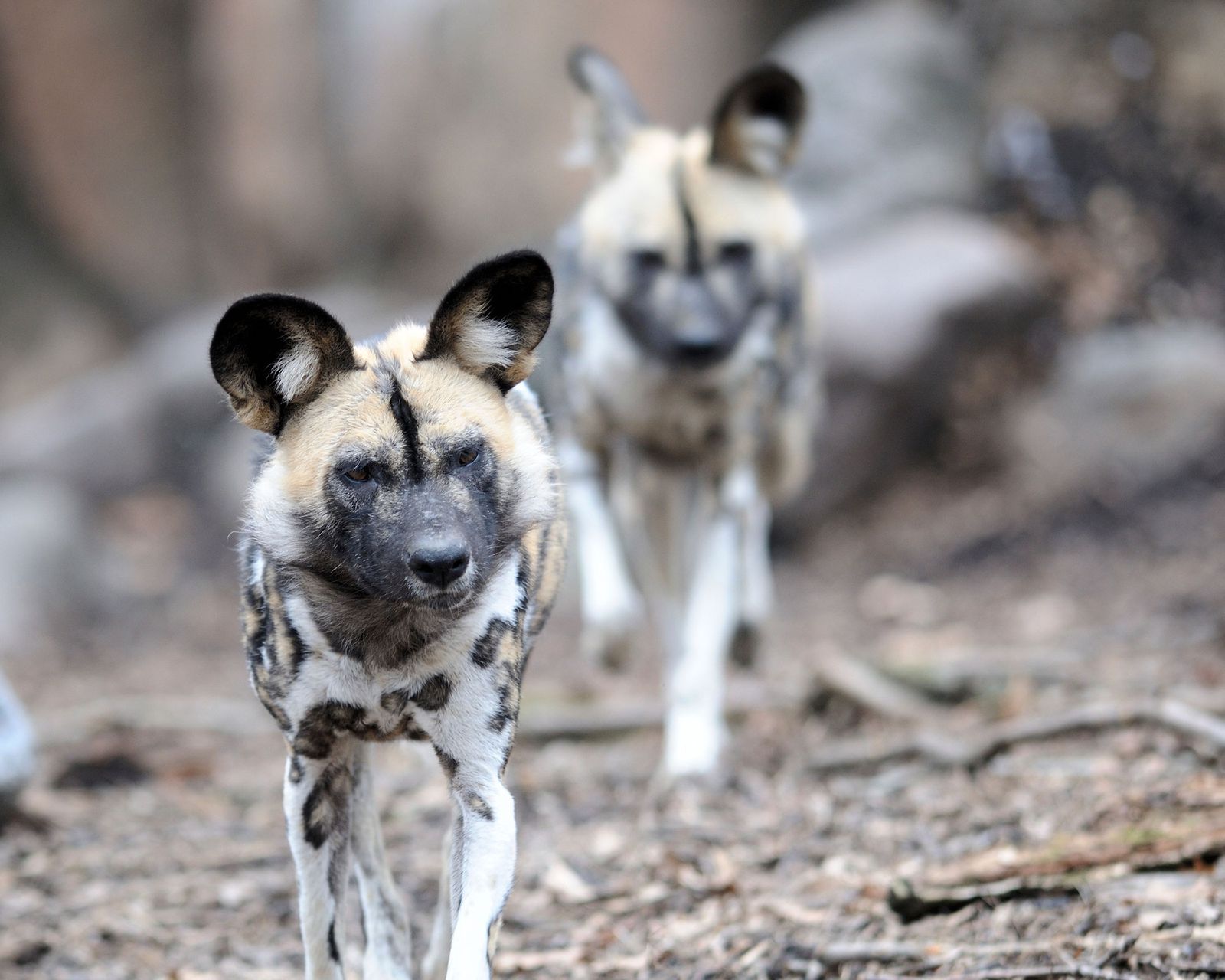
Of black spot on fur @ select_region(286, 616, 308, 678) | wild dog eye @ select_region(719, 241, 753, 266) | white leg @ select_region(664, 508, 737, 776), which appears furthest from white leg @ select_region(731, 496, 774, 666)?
black spot on fur @ select_region(286, 616, 308, 678)

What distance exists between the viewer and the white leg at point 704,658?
5.54 m

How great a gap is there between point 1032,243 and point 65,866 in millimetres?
9219

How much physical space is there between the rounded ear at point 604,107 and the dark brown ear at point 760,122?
1.49 feet

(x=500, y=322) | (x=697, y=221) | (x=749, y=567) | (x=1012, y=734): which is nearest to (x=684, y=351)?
(x=697, y=221)

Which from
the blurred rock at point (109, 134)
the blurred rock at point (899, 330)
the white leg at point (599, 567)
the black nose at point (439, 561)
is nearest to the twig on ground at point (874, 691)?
the white leg at point (599, 567)

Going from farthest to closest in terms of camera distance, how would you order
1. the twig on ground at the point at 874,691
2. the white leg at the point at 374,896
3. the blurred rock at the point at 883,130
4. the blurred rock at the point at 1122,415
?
the blurred rock at the point at 883,130, the blurred rock at the point at 1122,415, the twig on ground at the point at 874,691, the white leg at the point at 374,896

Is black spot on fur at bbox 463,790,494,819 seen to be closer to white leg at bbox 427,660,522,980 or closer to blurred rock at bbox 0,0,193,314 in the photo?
white leg at bbox 427,660,522,980

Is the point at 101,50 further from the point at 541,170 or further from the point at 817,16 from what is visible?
the point at 817,16

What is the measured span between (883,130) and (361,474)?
942 cm

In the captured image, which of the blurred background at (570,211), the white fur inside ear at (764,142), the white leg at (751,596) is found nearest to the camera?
the white fur inside ear at (764,142)

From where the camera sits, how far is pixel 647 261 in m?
5.87

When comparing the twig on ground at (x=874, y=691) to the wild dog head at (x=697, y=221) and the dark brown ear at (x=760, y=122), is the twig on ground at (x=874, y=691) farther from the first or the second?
the dark brown ear at (x=760, y=122)

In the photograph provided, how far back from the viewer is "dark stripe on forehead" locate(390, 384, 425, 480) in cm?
283

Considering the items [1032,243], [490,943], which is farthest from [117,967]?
[1032,243]
